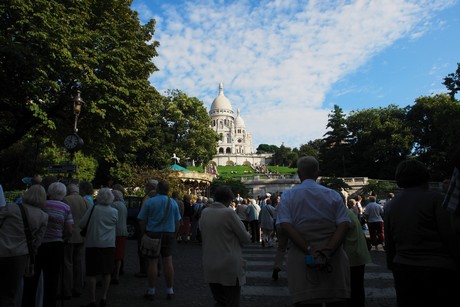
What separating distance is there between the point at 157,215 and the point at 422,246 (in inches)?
167

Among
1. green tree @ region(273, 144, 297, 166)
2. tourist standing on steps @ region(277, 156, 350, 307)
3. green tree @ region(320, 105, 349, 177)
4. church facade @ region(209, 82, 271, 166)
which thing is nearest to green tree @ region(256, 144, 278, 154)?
church facade @ region(209, 82, 271, 166)

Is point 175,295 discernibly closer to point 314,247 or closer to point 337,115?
point 314,247

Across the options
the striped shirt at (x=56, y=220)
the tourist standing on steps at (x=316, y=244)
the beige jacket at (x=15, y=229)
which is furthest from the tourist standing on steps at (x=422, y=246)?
the striped shirt at (x=56, y=220)

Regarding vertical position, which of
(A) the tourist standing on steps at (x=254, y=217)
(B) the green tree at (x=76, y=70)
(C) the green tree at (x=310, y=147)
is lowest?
(A) the tourist standing on steps at (x=254, y=217)

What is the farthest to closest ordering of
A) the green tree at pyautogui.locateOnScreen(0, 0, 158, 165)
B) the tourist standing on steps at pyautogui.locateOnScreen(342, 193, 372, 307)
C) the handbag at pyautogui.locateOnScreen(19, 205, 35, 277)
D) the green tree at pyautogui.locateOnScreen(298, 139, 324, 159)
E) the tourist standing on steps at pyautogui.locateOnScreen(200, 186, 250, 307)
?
the green tree at pyautogui.locateOnScreen(298, 139, 324, 159) → the green tree at pyautogui.locateOnScreen(0, 0, 158, 165) → the tourist standing on steps at pyautogui.locateOnScreen(342, 193, 372, 307) → the handbag at pyautogui.locateOnScreen(19, 205, 35, 277) → the tourist standing on steps at pyautogui.locateOnScreen(200, 186, 250, 307)

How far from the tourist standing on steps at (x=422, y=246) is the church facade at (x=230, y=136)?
126198 mm

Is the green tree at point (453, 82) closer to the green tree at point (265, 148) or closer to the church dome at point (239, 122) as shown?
the church dome at point (239, 122)

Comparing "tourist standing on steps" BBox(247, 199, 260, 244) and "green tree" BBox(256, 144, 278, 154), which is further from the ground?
"green tree" BBox(256, 144, 278, 154)

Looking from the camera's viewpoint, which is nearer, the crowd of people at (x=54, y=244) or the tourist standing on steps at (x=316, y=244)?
the tourist standing on steps at (x=316, y=244)

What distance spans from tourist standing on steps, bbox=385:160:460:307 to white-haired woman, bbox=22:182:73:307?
4.49 m

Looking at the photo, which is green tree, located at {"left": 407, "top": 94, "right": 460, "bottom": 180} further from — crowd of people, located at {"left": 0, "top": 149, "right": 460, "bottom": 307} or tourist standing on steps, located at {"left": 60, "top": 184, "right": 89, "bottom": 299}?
tourist standing on steps, located at {"left": 60, "top": 184, "right": 89, "bottom": 299}

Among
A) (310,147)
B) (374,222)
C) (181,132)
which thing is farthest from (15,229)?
(310,147)

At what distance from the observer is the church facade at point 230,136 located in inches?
5236

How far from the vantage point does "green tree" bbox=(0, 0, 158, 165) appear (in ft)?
51.1
